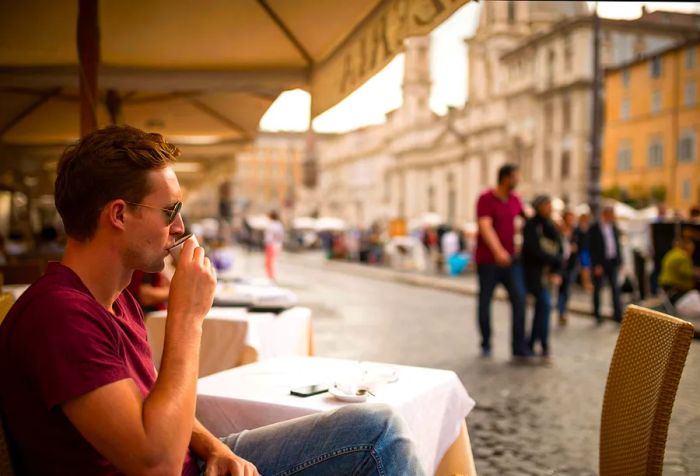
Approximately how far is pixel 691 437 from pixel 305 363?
9.01 feet

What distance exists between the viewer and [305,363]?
3.31 metres

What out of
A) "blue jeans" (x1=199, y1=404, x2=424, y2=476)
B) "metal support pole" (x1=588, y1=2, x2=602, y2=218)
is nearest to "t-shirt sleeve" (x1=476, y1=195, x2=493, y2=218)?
"blue jeans" (x1=199, y1=404, x2=424, y2=476)

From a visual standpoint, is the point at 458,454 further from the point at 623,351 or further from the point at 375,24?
the point at 375,24

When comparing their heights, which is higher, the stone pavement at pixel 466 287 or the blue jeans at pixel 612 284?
the blue jeans at pixel 612 284

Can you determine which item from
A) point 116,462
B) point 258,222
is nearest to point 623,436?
point 116,462

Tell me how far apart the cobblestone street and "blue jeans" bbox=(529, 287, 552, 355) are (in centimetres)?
28

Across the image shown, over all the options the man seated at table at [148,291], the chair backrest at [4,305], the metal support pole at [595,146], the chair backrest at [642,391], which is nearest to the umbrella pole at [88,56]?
the man seated at table at [148,291]

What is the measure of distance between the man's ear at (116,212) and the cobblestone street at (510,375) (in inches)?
116

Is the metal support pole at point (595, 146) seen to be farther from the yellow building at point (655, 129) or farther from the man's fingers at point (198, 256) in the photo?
the yellow building at point (655, 129)

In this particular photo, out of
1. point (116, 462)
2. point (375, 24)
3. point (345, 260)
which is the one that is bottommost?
point (345, 260)

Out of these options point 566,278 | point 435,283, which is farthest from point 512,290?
point 435,283

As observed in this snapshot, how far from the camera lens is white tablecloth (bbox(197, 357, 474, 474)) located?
2652 mm

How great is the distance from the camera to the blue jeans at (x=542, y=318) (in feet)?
25.3

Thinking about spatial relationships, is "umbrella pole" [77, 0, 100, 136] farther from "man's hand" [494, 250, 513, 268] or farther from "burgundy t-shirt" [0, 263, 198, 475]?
"man's hand" [494, 250, 513, 268]
